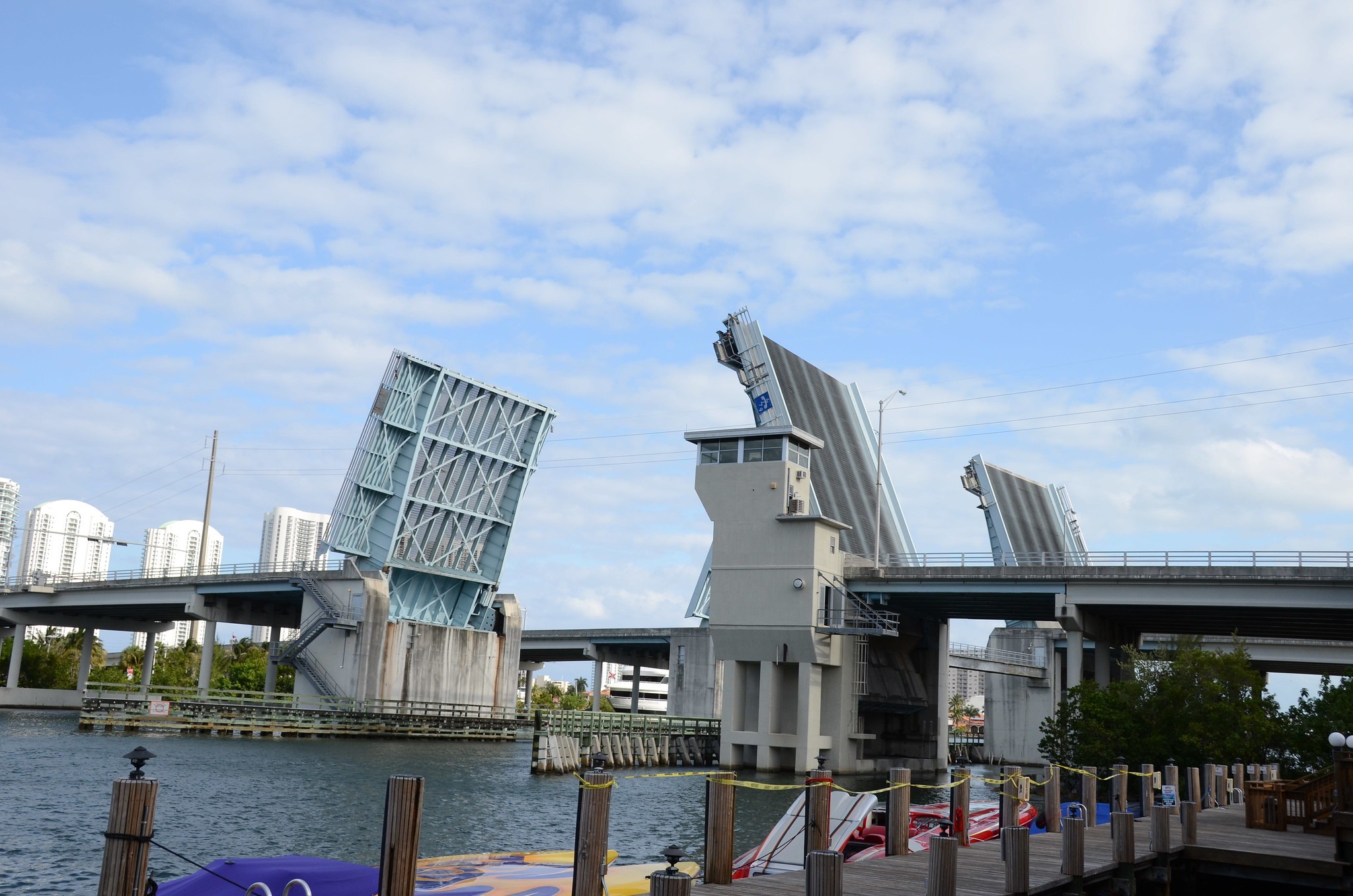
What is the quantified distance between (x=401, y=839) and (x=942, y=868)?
5941mm

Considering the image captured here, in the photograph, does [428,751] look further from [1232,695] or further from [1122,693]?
[1232,695]

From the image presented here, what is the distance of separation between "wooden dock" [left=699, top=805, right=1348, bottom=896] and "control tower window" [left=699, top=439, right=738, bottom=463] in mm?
31517

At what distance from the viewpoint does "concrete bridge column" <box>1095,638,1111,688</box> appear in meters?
51.8

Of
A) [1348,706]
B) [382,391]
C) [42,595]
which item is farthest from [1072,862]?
[42,595]

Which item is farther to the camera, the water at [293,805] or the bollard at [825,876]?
the water at [293,805]

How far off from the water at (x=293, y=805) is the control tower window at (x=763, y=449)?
13.3m

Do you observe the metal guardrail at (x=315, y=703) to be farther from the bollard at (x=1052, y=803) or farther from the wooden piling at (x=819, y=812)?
the wooden piling at (x=819, y=812)

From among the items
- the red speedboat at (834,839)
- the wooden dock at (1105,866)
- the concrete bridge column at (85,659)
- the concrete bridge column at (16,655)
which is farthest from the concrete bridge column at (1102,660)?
the concrete bridge column at (16,655)

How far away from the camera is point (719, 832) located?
12.9 metres

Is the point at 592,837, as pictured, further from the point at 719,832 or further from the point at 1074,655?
the point at 1074,655

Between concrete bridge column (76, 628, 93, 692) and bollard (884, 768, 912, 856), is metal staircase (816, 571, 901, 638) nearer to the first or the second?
bollard (884, 768, 912, 856)

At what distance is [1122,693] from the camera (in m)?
39.5

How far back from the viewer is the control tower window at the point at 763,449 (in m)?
49.8

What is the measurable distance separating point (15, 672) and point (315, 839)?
246 feet
